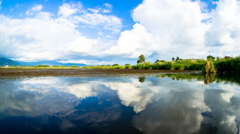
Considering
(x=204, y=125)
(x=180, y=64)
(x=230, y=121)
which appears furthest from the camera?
(x=180, y=64)

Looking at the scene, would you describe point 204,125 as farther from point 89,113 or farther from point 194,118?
point 89,113

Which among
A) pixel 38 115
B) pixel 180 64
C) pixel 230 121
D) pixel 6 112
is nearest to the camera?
pixel 230 121

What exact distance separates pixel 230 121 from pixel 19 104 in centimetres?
572

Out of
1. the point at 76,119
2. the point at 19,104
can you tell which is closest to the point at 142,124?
the point at 76,119

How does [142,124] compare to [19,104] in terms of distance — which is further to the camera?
[19,104]

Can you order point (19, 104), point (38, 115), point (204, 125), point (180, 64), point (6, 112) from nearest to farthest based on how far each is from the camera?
point (204, 125) → point (38, 115) → point (6, 112) → point (19, 104) → point (180, 64)

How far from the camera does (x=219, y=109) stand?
3498 millimetres

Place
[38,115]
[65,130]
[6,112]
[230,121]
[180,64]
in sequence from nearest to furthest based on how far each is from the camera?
[65,130], [230,121], [38,115], [6,112], [180,64]

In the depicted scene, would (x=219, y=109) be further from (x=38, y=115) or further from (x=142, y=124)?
(x=38, y=115)

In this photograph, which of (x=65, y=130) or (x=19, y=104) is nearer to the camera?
(x=65, y=130)

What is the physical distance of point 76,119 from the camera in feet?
9.42

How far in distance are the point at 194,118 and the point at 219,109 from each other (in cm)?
118

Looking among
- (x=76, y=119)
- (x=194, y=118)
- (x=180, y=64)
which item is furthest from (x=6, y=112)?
(x=180, y=64)

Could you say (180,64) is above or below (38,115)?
above
